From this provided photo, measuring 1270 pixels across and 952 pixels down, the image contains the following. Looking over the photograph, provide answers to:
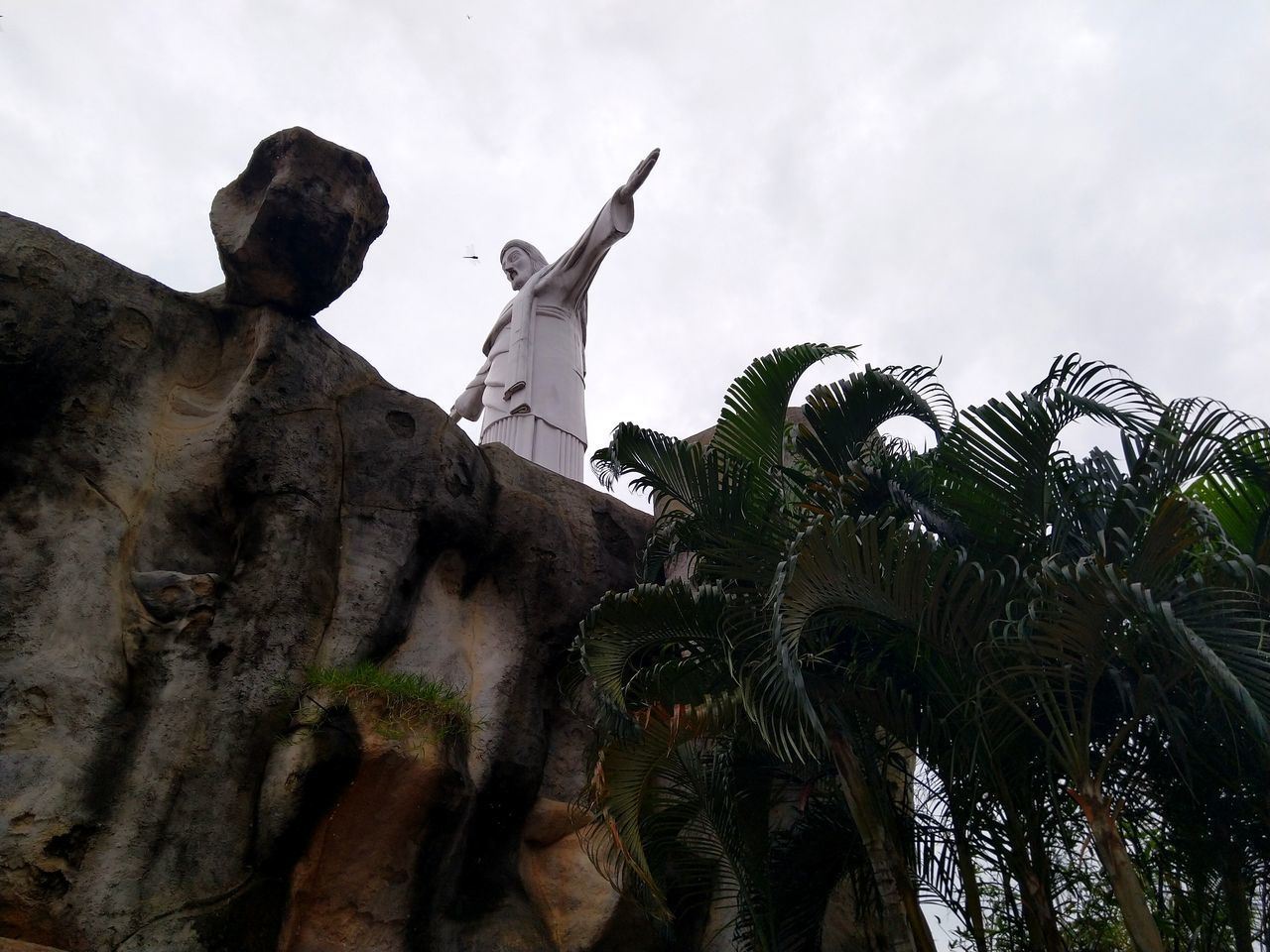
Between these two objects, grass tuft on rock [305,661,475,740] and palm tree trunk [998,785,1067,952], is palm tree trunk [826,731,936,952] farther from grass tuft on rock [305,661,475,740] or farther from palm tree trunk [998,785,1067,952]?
grass tuft on rock [305,661,475,740]

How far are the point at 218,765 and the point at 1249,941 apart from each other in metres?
4.92

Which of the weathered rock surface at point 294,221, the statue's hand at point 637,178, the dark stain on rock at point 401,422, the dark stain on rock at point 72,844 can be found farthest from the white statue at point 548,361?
the dark stain on rock at point 72,844

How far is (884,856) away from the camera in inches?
195

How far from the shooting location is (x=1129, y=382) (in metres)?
5.05

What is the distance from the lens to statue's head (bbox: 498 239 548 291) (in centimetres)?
1212

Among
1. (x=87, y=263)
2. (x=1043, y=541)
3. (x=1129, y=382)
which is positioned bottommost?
(x=1043, y=541)

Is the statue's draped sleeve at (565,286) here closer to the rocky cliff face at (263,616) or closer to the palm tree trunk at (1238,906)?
the rocky cliff face at (263,616)

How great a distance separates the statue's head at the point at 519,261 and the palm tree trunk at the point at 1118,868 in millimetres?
8886

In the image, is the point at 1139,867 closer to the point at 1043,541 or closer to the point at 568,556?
the point at 1043,541

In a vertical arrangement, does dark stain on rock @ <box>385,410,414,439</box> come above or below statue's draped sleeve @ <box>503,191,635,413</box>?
below

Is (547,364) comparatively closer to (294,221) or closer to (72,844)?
(294,221)

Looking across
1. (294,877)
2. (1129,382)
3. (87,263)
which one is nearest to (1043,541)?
(1129,382)

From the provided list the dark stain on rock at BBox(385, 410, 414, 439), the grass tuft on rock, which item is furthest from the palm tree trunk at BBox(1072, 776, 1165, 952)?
the dark stain on rock at BBox(385, 410, 414, 439)

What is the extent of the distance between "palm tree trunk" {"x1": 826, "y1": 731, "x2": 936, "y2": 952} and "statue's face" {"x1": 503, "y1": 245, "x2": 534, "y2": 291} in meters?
7.98
